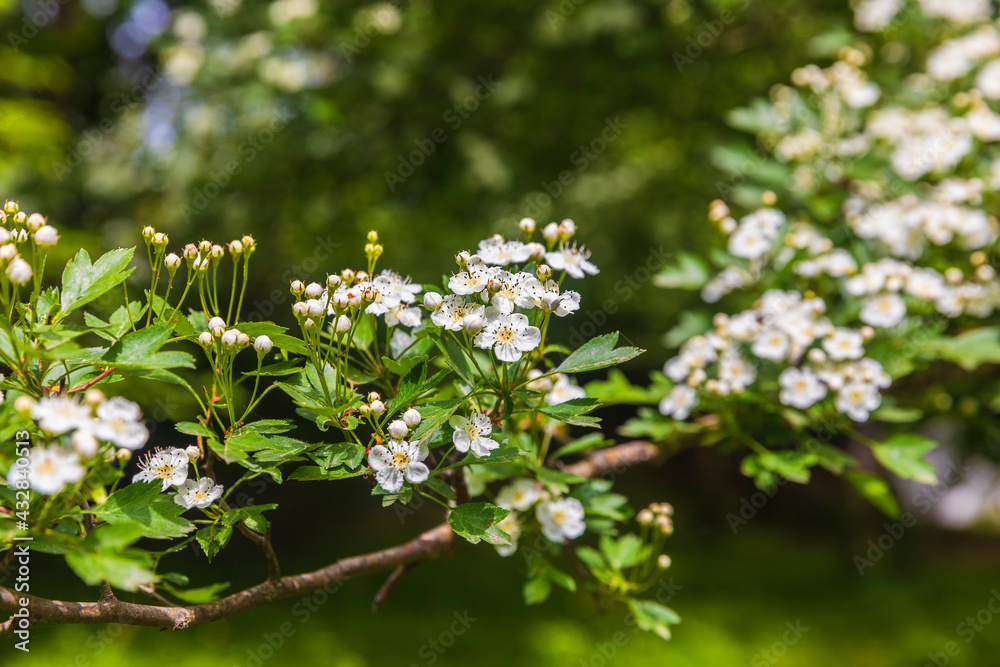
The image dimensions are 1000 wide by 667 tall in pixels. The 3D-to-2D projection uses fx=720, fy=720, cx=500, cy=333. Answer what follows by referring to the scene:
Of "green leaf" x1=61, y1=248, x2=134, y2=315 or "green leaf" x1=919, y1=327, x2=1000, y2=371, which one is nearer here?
"green leaf" x1=61, y1=248, x2=134, y2=315

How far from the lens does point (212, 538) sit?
3.36ft

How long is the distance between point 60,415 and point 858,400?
161 centimetres

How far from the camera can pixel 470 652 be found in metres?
4.62

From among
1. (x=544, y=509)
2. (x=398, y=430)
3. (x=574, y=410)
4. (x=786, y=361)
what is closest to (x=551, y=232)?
(x=574, y=410)

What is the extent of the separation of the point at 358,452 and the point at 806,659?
15.5 ft

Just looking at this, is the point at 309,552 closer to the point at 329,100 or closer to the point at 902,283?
the point at 329,100

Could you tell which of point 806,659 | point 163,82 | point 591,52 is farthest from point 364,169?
point 806,659

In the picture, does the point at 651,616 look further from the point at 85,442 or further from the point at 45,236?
the point at 45,236

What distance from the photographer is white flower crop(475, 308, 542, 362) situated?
1065 mm

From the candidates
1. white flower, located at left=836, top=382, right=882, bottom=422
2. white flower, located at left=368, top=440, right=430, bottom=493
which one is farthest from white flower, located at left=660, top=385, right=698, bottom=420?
white flower, located at left=368, top=440, right=430, bottom=493

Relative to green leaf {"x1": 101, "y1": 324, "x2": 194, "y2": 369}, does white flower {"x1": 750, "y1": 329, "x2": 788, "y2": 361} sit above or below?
below

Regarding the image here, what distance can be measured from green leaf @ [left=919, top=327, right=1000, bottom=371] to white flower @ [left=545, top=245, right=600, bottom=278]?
1.21 metres

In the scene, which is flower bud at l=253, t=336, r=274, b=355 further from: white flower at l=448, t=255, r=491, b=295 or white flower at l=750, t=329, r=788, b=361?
white flower at l=750, t=329, r=788, b=361

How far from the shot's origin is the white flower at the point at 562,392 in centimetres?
142
